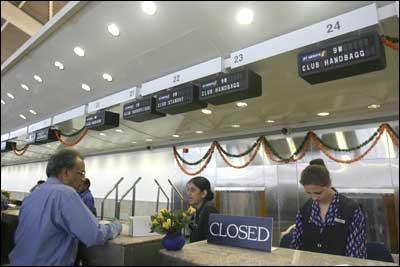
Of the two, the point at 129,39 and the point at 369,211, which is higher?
the point at 129,39

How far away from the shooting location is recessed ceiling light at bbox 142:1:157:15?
102 inches

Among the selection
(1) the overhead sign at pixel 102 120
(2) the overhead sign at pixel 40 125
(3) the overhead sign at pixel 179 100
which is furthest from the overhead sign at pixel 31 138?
(3) the overhead sign at pixel 179 100

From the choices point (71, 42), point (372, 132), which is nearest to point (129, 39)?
point (71, 42)

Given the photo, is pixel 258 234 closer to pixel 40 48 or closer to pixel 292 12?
pixel 292 12

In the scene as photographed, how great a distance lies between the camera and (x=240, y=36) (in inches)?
110

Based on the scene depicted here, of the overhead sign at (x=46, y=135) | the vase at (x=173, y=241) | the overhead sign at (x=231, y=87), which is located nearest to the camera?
the vase at (x=173, y=241)

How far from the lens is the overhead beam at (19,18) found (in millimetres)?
4198

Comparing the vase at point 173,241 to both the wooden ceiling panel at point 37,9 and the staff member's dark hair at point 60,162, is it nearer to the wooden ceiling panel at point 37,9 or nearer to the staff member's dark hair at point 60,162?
the staff member's dark hair at point 60,162

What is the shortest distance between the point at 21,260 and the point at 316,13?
104 inches

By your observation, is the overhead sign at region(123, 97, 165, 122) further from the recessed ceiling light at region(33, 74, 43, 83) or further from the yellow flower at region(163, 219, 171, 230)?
the yellow flower at region(163, 219, 171, 230)

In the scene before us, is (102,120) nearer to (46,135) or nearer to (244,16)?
(46,135)

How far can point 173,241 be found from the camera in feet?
6.34

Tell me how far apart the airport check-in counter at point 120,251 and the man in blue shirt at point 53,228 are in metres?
0.23

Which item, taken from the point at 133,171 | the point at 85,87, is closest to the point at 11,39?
the point at 85,87
